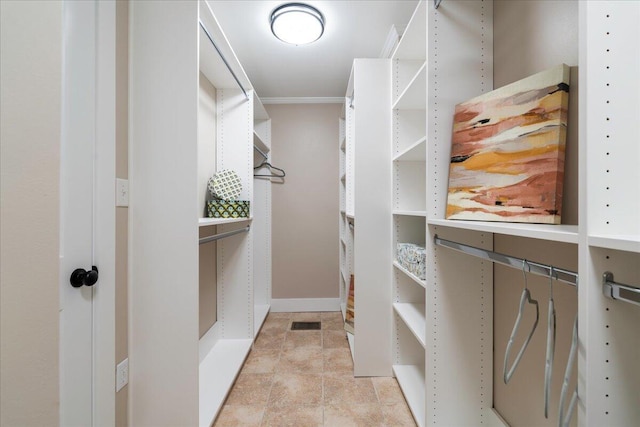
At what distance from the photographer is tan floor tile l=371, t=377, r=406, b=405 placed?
1.89 metres

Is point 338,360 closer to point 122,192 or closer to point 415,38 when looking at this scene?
point 122,192

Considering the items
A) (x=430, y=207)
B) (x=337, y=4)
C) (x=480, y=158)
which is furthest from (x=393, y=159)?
(x=337, y=4)

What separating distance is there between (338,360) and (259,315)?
1.19 meters

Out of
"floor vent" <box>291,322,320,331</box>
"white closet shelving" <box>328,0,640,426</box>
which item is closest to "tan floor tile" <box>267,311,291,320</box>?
"floor vent" <box>291,322,320,331</box>

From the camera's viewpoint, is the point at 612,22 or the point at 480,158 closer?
the point at 612,22

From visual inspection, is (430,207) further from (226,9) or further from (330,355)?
(226,9)

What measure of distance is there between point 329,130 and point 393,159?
1.78 metres

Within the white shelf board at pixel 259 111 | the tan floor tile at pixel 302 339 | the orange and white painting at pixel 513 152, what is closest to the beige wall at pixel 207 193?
the white shelf board at pixel 259 111

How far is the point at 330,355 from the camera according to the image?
2.50 m

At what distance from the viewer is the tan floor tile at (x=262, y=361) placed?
2266 millimetres

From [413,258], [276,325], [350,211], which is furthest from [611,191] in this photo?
[276,325]

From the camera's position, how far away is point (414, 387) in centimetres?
189

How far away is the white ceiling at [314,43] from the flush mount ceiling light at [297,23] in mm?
45

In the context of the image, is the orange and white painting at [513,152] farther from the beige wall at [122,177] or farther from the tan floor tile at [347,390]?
the beige wall at [122,177]
